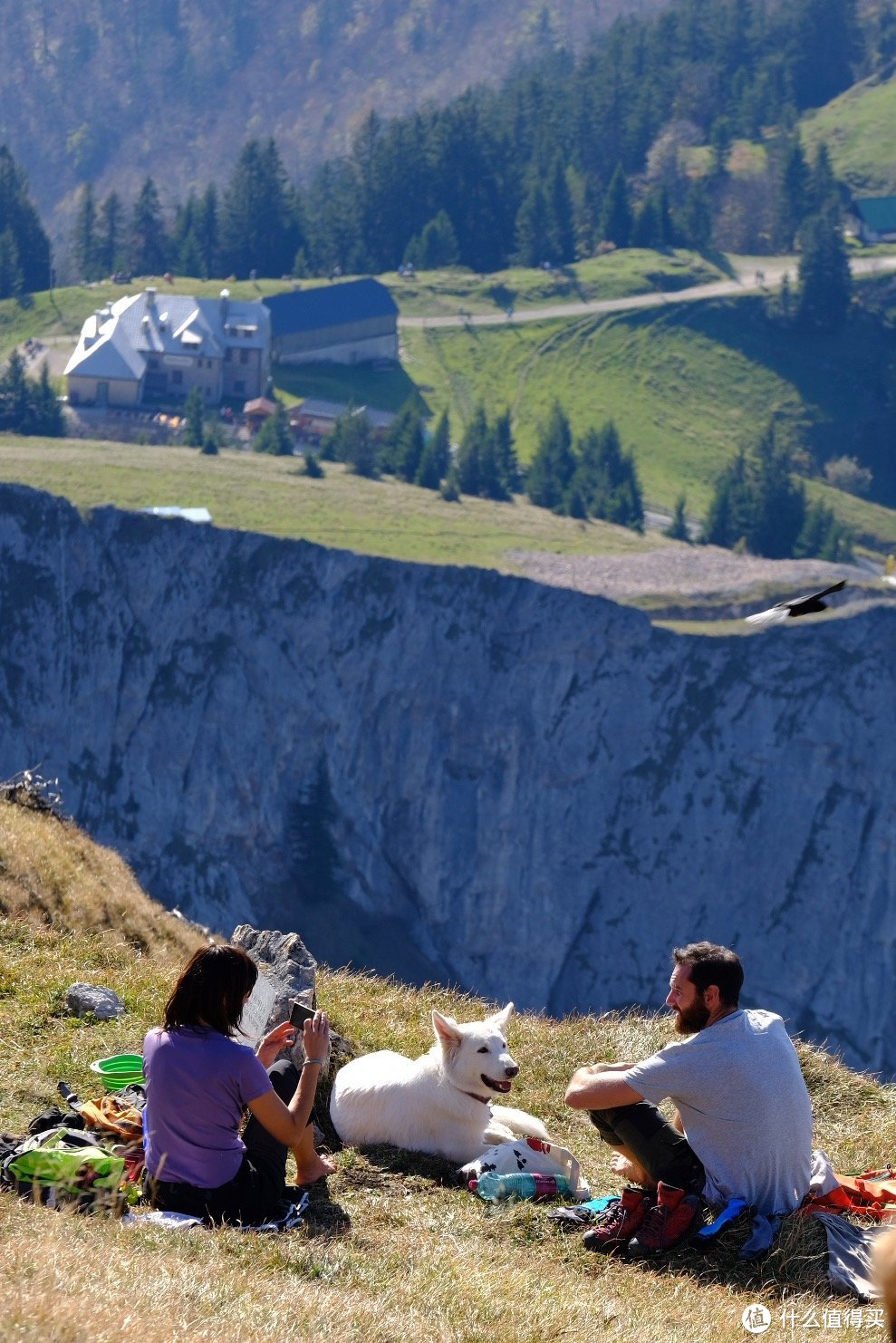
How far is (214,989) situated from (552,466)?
107741 mm

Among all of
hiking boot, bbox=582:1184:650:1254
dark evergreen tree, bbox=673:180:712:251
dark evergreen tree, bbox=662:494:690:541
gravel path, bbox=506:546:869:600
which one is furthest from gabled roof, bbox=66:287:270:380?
hiking boot, bbox=582:1184:650:1254

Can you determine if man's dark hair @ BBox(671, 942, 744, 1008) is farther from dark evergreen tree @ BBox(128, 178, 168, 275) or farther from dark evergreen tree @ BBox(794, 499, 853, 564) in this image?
dark evergreen tree @ BBox(128, 178, 168, 275)

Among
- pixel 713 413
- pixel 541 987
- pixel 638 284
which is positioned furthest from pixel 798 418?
pixel 541 987

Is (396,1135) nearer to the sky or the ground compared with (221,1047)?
nearer to the ground

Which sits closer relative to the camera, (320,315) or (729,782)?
(729,782)

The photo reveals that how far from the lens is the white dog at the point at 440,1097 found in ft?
36.3

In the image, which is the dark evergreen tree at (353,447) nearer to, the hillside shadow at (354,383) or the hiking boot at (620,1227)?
the hillside shadow at (354,383)

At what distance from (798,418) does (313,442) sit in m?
45.5

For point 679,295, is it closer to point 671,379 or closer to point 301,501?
point 671,379

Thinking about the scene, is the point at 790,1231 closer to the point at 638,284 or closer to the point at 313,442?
the point at 313,442

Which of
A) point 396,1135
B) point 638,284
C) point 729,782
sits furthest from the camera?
point 638,284

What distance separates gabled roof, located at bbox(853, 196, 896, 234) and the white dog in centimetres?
16966

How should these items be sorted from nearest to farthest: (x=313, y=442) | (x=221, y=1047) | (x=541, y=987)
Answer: (x=221, y=1047) → (x=541, y=987) → (x=313, y=442)

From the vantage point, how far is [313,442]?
11375cm
